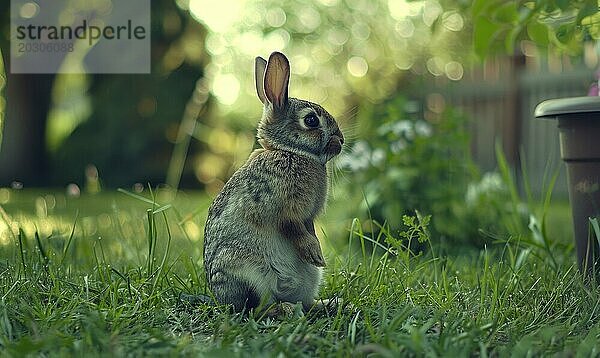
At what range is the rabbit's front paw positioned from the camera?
2.07 meters

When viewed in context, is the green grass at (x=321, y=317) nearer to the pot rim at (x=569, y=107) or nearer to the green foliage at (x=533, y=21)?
the pot rim at (x=569, y=107)

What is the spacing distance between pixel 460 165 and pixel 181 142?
3266mm

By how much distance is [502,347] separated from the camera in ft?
5.81

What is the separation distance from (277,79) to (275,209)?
1.27ft

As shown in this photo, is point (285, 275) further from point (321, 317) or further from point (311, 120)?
point (311, 120)

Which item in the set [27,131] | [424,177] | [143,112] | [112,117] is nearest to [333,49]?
[143,112]

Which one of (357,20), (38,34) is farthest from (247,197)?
(357,20)

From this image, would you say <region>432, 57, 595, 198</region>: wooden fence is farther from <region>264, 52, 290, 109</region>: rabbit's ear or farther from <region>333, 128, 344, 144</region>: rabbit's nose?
<region>264, 52, 290, 109</region>: rabbit's ear

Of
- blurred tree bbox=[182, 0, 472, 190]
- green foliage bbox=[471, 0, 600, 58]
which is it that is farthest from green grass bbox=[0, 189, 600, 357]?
blurred tree bbox=[182, 0, 472, 190]

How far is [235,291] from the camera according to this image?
2.09 metres

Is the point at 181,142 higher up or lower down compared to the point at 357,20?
lower down

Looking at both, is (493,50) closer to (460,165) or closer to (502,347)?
(460,165)

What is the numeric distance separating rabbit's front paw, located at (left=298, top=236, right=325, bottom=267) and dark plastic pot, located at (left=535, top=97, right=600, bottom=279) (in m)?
1.01

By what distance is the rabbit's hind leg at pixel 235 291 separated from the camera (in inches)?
82.0
